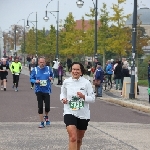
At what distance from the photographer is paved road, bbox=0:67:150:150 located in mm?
10609

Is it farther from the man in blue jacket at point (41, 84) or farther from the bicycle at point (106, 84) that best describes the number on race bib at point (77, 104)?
the bicycle at point (106, 84)

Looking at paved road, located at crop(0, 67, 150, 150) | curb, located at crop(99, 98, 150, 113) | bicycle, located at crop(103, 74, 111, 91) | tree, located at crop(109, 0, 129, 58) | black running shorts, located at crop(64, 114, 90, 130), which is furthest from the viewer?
tree, located at crop(109, 0, 129, 58)

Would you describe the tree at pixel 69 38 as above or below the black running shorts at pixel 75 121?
above

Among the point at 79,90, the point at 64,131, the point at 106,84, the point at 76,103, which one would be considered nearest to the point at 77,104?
the point at 76,103

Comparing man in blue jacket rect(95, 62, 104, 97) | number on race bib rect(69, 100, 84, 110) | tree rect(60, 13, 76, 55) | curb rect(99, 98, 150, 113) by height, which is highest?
tree rect(60, 13, 76, 55)

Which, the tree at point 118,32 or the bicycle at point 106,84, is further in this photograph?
the tree at point 118,32

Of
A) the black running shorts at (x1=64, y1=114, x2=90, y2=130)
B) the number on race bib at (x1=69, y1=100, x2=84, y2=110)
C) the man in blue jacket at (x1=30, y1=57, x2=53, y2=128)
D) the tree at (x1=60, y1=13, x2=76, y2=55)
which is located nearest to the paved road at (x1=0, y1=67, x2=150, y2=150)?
the man in blue jacket at (x1=30, y1=57, x2=53, y2=128)

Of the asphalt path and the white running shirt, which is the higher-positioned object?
the white running shirt

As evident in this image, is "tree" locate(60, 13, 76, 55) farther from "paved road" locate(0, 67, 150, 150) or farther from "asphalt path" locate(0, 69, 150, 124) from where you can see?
"paved road" locate(0, 67, 150, 150)

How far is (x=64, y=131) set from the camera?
1270cm

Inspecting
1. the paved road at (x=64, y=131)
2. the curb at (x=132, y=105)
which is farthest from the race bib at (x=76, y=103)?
the curb at (x=132, y=105)

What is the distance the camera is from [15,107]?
1894 cm

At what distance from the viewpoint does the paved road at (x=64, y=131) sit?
1061 centimetres

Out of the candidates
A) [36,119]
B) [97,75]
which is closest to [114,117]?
[36,119]
